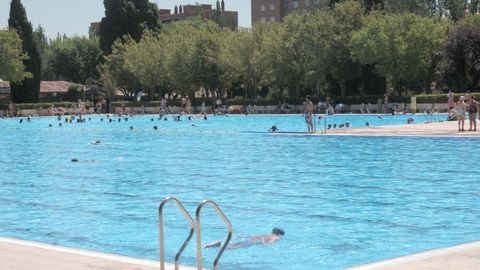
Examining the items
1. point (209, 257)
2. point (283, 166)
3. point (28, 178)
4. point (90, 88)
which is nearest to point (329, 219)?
point (209, 257)

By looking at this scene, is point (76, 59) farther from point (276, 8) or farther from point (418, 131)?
point (418, 131)

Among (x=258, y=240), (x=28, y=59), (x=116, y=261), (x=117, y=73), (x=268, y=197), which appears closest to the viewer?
(x=116, y=261)

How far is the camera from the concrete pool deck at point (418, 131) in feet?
101

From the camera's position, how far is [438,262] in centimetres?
805

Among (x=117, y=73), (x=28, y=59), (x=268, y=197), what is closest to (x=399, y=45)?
(x=117, y=73)

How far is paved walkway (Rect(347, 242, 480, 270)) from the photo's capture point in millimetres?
7828

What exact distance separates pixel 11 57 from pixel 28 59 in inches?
200

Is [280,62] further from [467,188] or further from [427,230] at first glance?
[427,230]

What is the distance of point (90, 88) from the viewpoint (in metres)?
101

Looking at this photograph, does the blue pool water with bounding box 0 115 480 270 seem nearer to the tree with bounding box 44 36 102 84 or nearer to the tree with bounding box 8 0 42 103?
the tree with bounding box 8 0 42 103

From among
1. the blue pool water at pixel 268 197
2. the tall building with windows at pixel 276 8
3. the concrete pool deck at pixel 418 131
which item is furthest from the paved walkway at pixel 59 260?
the tall building with windows at pixel 276 8

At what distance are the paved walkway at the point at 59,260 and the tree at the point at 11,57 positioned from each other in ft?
243

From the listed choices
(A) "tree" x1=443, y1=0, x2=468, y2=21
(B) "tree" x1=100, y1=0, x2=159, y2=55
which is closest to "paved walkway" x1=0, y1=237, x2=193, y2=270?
(B) "tree" x1=100, y1=0, x2=159, y2=55

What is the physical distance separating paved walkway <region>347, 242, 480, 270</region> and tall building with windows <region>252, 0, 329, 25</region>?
4749 inches
